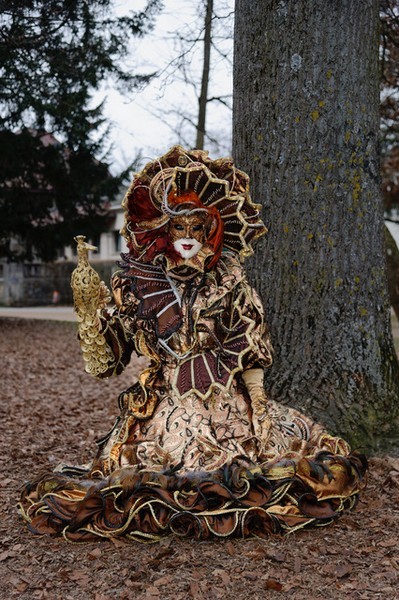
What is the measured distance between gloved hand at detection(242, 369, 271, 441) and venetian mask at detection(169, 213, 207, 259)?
694 mm

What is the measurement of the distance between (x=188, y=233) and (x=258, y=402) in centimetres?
94

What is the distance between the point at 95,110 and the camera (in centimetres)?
1526

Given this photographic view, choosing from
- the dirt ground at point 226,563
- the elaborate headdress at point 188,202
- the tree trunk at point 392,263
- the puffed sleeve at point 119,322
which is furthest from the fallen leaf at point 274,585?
the tree trunk at point 392,263

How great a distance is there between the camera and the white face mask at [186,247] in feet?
11.7

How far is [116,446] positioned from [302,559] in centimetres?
106

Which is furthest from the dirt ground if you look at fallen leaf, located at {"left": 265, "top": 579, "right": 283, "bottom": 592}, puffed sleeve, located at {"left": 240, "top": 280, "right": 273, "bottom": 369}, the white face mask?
the white face mask

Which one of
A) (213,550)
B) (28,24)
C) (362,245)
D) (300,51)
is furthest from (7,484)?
(28,24)

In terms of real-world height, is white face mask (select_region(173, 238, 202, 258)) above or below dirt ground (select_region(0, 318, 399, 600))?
above

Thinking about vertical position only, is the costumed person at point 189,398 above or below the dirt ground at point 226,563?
above

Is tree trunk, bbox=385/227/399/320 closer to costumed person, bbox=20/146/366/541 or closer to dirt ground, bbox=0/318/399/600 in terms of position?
dirt ground, bbox=0/318/399/600

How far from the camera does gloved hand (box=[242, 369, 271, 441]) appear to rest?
3.46 meters

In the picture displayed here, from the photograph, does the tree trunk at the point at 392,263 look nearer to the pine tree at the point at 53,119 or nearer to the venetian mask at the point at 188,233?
the pine tree at the point at 53,119

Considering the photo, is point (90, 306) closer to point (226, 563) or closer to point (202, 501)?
point (202, 501)

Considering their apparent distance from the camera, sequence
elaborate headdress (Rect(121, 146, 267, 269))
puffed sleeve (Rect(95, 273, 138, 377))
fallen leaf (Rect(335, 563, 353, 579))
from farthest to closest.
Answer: puffed sleeve (Rect(95, 273, 138, 377))
elaborate headdress (Rect(121, 146, 267, 269))
fallen leaf (Rect(335, 563, 353, 579))
